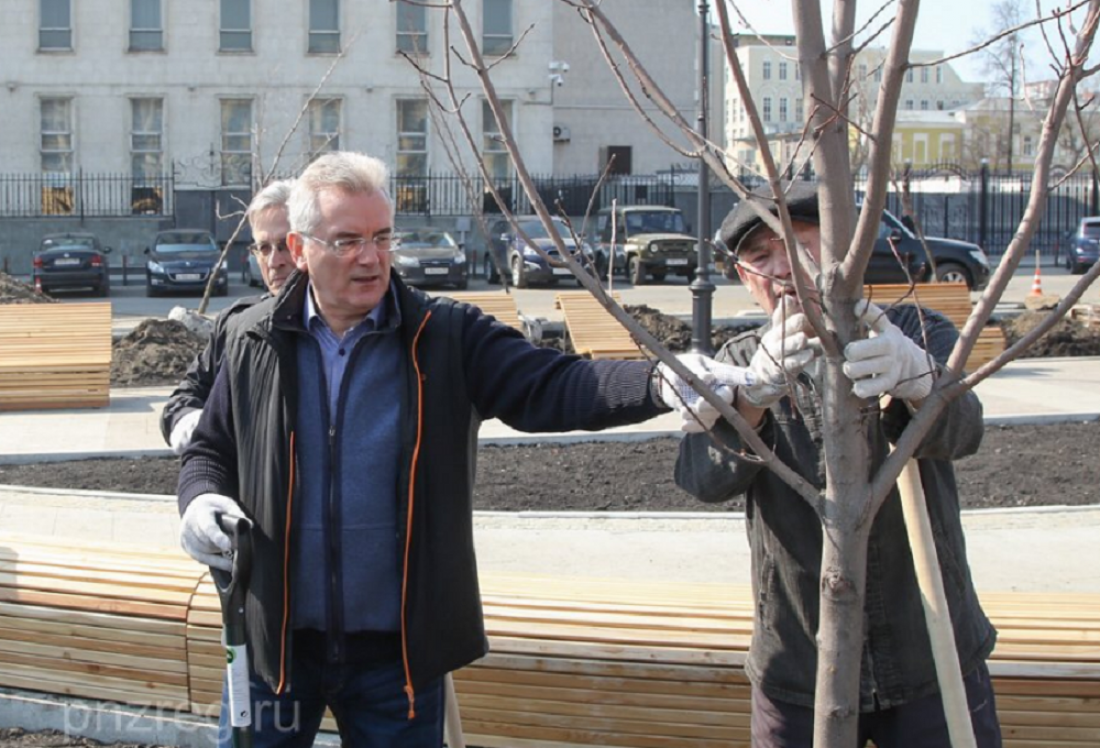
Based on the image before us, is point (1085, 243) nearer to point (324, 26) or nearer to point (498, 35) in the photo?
point (498, 35)

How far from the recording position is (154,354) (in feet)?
49.2

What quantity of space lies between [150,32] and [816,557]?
44004mm

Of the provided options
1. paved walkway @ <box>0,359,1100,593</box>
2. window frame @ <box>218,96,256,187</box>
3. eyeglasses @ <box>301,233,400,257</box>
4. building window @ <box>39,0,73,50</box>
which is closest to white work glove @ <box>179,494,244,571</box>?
eyeglasses @ <box>301,233,400,257</box>

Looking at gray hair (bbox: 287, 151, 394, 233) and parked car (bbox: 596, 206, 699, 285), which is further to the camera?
parked car (bbox: 596, 206, 699, 285)

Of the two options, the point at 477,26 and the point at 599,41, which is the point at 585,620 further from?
the point at 477,26

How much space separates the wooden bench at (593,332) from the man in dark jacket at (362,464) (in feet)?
34.5

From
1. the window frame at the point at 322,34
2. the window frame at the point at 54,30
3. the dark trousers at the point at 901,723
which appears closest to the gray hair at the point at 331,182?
the dark trousers at the point at 901,723

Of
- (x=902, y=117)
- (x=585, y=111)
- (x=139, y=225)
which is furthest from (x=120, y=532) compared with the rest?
(x=902, y=117)

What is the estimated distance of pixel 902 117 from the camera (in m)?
90.4

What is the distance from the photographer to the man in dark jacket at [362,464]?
10.1ft

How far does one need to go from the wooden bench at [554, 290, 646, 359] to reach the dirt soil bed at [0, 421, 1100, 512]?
374cm

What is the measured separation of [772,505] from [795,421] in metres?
0.19

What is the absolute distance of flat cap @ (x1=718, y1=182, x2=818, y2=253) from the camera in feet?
9.52

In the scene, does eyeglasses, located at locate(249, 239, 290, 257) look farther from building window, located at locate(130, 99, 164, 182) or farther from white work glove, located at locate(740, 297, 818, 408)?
building window, located at locate(130, 99, 164, 182)
